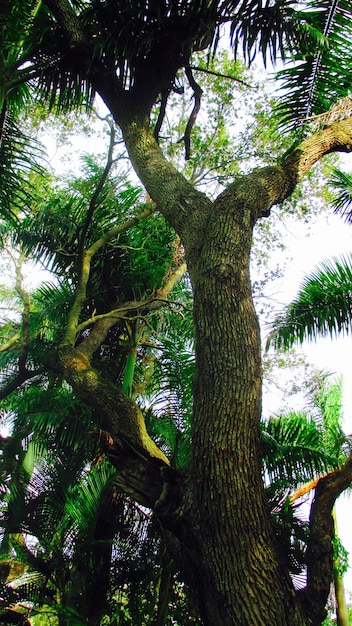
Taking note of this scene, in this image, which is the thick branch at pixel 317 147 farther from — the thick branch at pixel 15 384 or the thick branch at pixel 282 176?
the thick branch at pixel 15 384

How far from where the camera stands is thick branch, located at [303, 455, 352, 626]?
7.83 ft

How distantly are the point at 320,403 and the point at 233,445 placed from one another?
4861 mm

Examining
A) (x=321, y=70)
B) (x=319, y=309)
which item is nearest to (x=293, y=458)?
(x=319, y=309)

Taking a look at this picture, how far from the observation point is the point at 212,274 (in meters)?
2.85

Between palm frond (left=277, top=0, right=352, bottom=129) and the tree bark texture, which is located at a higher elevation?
palm frond (left=277, top=0, right=352, bottom=129)

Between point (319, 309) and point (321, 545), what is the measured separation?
290 cm

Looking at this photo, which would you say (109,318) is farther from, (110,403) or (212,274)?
(212,274)

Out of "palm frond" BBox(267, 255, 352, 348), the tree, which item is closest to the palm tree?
"palm frond" BBox(267, 255, 352, 348)

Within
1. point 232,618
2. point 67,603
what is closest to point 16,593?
point 67,603

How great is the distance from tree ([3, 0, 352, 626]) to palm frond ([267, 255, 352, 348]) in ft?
5.44

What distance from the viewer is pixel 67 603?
152 inches

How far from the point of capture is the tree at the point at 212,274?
2.26m

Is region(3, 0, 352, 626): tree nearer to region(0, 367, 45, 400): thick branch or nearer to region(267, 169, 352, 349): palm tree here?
region(0, 367, 45, 400): thick branch

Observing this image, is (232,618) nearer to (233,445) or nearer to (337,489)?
(233,445)
